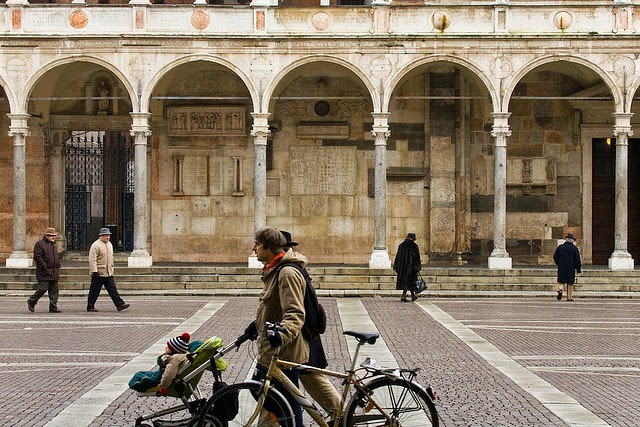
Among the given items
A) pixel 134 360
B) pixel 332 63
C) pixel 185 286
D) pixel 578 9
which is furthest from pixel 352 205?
pixel 134 360

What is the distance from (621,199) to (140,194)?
1218 cm

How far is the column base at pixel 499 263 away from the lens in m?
25.9

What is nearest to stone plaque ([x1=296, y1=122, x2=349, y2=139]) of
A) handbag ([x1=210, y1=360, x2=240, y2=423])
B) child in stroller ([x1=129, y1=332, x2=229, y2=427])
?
child in stroller ([x1=129, y1=332, x2=229, y2=427])

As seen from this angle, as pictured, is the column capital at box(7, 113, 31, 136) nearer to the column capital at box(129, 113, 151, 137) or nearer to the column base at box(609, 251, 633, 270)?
the column capital at box(129, 113, 151, 137)

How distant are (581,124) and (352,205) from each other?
270 inches

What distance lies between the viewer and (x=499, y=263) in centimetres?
2592

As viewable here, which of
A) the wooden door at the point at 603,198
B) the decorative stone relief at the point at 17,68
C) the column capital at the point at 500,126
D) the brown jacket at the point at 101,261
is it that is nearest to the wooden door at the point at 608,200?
the wooden door at the point at 603,198

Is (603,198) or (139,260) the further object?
(603,198)

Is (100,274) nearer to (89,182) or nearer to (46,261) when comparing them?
(46,261)

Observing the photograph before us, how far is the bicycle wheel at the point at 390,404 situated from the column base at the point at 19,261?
2031 cm

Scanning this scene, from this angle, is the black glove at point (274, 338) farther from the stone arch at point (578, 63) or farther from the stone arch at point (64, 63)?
the stone arch at point (578, 63)

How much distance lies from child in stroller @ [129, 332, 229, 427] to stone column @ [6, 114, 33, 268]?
1942cm

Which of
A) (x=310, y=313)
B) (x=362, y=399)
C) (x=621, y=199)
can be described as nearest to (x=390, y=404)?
(x=362, y=399)

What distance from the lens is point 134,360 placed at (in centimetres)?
1247
